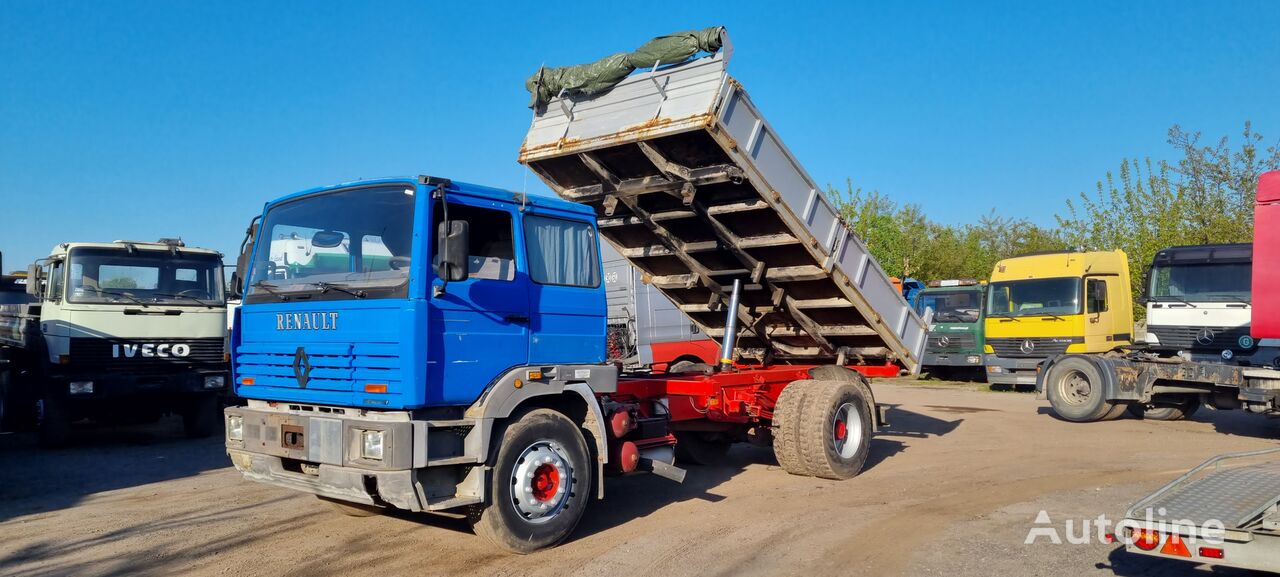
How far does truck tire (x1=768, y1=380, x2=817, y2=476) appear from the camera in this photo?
8617 mm

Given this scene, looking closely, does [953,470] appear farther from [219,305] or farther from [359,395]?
[219,305]

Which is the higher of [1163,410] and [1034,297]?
[1034,297]

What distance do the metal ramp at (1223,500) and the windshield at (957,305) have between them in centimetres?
1635

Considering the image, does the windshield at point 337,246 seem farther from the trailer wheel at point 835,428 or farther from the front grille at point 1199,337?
the front grille at point 1199,337

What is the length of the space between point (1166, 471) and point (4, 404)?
14.7 metres

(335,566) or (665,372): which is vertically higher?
(665,372)

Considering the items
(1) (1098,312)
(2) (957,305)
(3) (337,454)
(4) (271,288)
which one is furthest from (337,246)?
(2) (957,305)

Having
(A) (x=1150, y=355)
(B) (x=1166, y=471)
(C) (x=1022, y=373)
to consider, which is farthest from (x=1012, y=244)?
(B) (x=1166, y=471)

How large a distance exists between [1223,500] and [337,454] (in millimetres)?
5427

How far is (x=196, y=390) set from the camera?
11.5 m

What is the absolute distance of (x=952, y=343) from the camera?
22.1 metres

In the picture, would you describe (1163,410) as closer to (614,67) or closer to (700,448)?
(700,448)

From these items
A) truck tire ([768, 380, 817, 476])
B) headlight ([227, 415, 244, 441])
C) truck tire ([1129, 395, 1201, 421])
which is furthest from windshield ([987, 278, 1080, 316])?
headlight ([227, 415, 244, 441])
